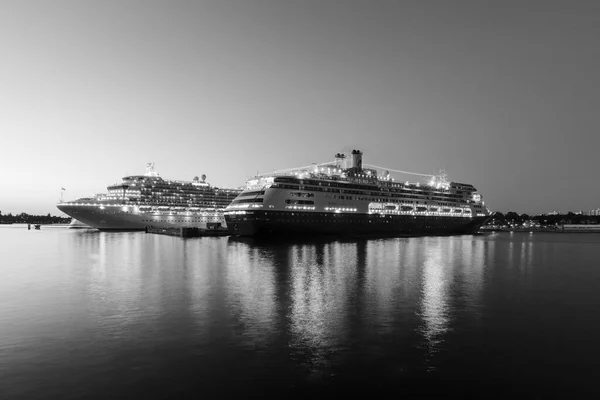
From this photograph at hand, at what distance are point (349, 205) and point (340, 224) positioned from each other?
5.16 m

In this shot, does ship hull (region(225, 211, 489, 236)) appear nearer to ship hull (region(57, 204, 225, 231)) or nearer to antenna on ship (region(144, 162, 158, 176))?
ship hull (region(57, 204, 225, 231))

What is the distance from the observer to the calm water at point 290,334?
1103 centimetres

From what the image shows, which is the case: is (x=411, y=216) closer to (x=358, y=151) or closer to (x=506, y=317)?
(x=358, y=151)

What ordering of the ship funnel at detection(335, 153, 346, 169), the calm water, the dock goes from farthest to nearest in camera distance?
the ship funnel at detection(335, 153, 346, 169)
the dock
the calm water

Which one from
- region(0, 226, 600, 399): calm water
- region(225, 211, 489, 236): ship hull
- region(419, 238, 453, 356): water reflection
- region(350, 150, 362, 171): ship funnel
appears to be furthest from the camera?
region(350, 150, 362, 171): ship funnel

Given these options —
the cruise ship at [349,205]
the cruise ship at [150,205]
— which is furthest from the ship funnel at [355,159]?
the cruise ship at [150,205]

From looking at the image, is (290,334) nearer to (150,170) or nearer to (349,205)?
(349,205)

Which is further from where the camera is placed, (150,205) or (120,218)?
(150,205)

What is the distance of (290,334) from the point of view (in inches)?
603

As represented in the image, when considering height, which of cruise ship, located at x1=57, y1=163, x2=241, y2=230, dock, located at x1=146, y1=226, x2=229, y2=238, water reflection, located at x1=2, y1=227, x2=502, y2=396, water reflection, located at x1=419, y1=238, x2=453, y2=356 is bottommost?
water reflection, located at x1=419, y1=238, x2=453, y2=356

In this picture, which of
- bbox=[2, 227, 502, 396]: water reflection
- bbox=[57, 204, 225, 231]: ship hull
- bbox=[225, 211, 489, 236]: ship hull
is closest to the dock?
bbox=[225, 211, 489, 236]: ship hull

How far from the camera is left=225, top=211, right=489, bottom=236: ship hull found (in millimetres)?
70812

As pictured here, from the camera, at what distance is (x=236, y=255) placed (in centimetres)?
4388

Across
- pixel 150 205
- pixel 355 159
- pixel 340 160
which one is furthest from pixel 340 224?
pixel 150 205
